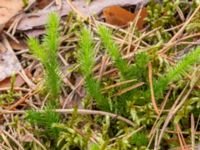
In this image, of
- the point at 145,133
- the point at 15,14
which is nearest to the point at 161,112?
the point at 145,133

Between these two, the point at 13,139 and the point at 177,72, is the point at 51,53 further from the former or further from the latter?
the point at 177,72

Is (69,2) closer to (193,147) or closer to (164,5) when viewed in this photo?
(164,5)

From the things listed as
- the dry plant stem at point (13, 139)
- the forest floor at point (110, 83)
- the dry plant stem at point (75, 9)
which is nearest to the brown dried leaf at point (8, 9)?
the forest floor at point (110, 83)

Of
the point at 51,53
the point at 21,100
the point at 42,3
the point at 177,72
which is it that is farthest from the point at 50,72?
the point at 42,3

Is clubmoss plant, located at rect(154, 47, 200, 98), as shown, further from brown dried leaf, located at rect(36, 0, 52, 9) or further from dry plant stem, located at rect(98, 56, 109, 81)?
brown dried leaf, located at rect(36, 0, 52, 9)

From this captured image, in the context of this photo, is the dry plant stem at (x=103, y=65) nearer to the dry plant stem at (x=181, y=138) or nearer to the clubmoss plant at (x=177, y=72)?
the clubmoss plant at (x=177, y=72)
